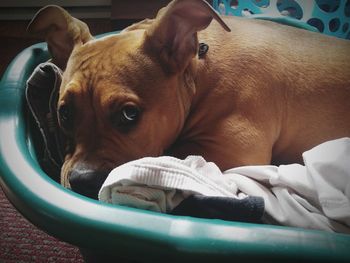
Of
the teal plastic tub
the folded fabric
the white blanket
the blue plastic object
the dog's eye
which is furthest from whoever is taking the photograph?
the blue plastic object

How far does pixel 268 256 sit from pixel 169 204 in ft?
0.80

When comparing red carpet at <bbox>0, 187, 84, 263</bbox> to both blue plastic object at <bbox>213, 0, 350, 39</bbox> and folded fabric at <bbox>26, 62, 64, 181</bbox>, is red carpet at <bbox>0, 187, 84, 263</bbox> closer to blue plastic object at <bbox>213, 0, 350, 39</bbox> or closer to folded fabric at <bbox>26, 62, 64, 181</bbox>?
folded fabric at <bbox>26, 62, 64, 181</bbox>

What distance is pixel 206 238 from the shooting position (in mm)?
674

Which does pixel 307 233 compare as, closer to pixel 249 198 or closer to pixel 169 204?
pixel 249 198

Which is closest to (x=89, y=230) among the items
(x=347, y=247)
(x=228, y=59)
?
(x=347, y=247)

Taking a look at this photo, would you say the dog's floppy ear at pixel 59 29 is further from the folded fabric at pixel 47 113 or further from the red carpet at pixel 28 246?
the red carpet at pixel 28 246

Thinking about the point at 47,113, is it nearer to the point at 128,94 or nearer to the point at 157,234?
the point at 128,94

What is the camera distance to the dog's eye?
93cm

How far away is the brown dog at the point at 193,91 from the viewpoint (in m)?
0.95

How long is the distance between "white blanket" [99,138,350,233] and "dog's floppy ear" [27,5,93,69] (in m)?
0.50

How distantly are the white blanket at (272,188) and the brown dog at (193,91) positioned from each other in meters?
0.12

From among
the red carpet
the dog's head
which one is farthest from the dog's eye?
the red carpet

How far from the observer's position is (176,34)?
100cm

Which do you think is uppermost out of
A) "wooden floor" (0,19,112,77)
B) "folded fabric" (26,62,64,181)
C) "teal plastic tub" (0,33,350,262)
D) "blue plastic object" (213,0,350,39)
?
"blue plastic object" (213,0,350,39)
